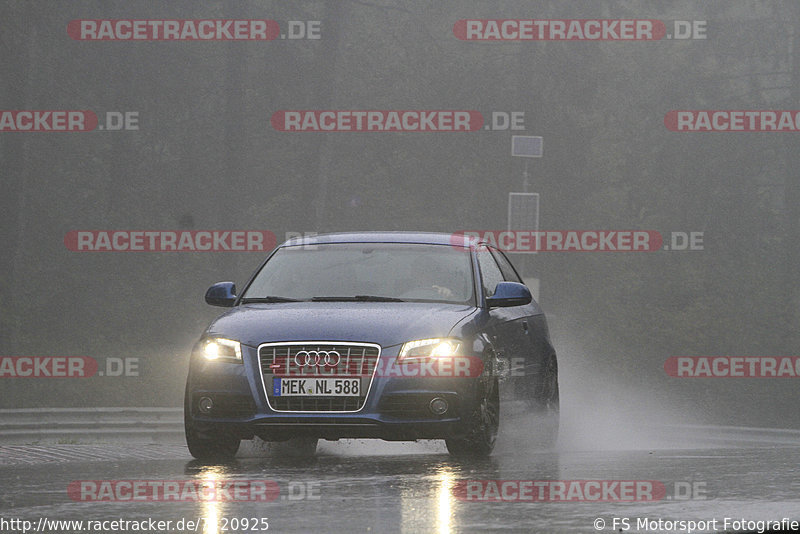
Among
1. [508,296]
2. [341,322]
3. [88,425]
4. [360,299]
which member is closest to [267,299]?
[360,299]

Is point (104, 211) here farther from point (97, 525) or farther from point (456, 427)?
point (97, 525)

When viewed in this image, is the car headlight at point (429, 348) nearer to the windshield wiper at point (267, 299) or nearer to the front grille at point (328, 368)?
the front grille at point (328, 368)

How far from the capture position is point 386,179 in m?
30.9

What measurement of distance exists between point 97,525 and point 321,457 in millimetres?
3894

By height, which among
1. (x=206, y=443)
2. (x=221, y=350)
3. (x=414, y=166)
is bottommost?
(x=206, y=443)

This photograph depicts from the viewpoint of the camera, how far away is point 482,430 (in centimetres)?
945

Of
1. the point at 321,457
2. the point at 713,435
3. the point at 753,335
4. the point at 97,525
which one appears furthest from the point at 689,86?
the point at 97,525

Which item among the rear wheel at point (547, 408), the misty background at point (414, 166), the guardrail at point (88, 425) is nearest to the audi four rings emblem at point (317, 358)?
the rear wheel at point (547, 408)

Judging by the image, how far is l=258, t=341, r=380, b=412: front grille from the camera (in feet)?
30.0

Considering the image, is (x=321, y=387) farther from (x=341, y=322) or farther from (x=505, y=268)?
(x=505, y=268)

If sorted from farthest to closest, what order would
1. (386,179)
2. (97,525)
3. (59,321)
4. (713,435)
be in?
(386,179)
(59,321)
(713,435)
(97,525)

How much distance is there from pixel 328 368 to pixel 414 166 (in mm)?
22108

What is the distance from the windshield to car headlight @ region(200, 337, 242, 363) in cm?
92

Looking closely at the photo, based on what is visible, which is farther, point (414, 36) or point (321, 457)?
point (414, 36)
